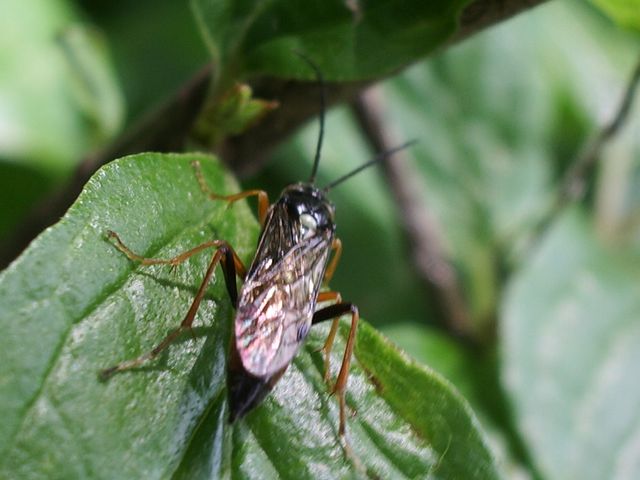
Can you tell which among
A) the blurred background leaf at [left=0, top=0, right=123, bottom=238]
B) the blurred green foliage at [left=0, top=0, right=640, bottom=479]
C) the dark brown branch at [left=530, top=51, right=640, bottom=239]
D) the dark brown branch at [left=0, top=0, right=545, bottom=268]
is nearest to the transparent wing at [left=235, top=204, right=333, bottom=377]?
the dark brown branch at [left=0, top=0, right=545, bottom=268]

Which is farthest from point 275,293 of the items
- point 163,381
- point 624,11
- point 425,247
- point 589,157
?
point 425,247

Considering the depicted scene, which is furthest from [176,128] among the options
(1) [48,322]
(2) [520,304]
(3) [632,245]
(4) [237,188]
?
(3) [632,245]

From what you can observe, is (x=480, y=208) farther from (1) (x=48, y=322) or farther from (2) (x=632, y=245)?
(1) (x=48, y=322)

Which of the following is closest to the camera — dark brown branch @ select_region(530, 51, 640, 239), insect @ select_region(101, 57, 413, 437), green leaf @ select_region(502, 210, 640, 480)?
insect @ select_region(101, 57, 413, 437)

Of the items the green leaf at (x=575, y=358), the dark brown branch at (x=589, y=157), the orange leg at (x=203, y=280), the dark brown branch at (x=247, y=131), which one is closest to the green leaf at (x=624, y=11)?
the dark brown branch at (x=589, y=157)

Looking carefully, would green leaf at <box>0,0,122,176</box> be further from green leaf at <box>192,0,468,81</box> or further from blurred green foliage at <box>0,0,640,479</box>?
green leaf at <box>192,0,468,81</box>

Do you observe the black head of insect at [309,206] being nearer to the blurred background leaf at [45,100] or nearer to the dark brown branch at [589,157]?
the dark brown branch at [589,157]
